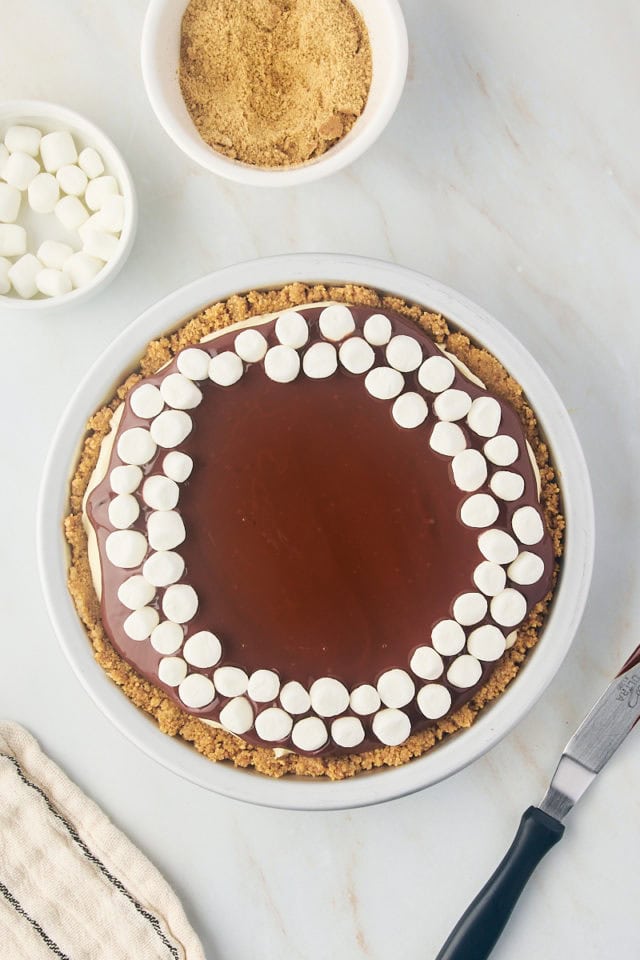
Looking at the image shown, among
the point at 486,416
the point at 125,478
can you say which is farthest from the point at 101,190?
the point at 486,416

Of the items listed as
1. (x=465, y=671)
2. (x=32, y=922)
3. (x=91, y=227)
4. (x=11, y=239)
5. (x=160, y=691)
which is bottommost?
(x=32, y=922)

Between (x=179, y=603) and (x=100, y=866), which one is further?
(x=100, y=866)

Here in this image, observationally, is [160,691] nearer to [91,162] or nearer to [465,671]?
[465,671]

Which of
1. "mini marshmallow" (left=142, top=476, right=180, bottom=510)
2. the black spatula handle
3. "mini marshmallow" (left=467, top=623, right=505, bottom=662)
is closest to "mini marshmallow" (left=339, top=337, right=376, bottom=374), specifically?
"mini marshmallow" (left=142, top=476, right=180, bottom=510)

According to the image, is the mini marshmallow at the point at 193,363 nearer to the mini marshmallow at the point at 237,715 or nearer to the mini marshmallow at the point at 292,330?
the mini marshmallow at the point at 292,330

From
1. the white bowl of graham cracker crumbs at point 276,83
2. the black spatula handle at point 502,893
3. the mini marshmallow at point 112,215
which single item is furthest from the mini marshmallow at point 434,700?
the mini marshmallow at point 112,215

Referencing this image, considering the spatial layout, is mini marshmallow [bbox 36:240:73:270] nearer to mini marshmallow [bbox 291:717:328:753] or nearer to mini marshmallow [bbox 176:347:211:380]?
mini marshmallow [bbox 176:347:211:380]
